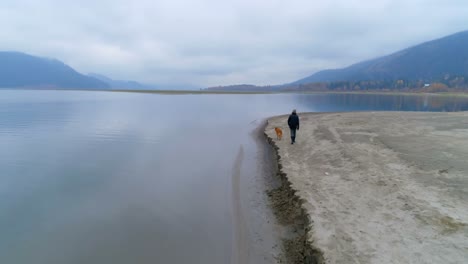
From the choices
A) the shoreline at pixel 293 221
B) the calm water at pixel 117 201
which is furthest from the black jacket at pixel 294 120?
the shoreline at pixel 293 221

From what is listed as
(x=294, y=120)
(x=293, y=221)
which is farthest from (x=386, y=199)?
(x=294, y=120)

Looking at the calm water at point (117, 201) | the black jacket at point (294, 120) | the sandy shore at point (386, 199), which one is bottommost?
the calm water at point (117, 201)

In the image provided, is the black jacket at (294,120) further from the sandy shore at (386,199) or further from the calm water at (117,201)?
the calm water at (117,201)

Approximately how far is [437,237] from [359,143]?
11313 millimetres

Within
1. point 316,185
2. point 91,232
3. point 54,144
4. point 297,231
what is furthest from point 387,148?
point 54,144

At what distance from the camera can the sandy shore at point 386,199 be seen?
588 centimetres

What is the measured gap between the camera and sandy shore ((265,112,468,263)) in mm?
5883

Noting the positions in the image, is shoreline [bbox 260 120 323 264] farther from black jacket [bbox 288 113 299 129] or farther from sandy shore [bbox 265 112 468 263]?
black jacket [bbox 288 113 299 129]

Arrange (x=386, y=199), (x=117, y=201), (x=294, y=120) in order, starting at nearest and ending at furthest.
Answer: (x=386, y=199) < (x=117, y=201) < (x=294, y=120)

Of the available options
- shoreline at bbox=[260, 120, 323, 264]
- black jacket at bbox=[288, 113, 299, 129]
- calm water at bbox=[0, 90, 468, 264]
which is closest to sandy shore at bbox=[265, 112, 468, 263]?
shoreline at bbox=[260, 120, 323, 264]

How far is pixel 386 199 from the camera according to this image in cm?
841

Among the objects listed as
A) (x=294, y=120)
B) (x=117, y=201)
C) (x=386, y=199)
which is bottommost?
(x=117, y=201)

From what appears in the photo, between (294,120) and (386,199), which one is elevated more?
(294,120)

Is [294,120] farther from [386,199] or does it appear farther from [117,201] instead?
[117,201]
